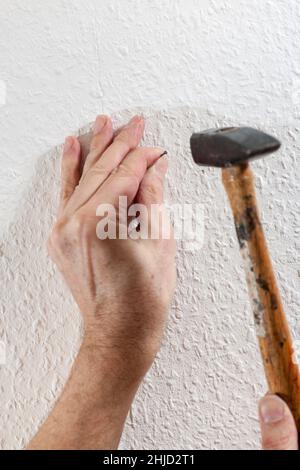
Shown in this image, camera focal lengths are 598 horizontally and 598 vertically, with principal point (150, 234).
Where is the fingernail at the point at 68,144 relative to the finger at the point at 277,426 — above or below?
above

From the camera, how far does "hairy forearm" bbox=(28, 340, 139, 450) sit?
2.50 ft

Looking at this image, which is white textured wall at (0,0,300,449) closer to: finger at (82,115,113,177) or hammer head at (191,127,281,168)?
finger at (82,115,113,177)

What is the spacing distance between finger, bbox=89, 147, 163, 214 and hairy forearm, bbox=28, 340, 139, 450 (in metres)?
0.20

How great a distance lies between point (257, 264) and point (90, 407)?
0.98 ft

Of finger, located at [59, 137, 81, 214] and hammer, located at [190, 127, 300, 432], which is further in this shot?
finger, located at [59, 137, 81, 214]

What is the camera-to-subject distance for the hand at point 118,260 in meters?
0.79

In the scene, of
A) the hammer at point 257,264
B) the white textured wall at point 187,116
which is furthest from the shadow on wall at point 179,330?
the hammer at point 257,264

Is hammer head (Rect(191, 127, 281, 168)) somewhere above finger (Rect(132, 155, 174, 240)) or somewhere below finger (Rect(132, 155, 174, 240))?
below

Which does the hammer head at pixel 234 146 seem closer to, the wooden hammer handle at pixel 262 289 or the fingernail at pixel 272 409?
the wooden hammer handle at pixel 262 289

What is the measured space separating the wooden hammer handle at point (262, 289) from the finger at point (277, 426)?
0.8 inches

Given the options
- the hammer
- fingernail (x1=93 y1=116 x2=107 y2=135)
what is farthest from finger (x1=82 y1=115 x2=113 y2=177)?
the hammer

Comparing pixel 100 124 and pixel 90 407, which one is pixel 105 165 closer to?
pixel 100 124

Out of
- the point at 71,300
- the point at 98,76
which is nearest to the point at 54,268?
the point at 71,300

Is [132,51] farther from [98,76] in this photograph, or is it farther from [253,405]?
[253,405]
